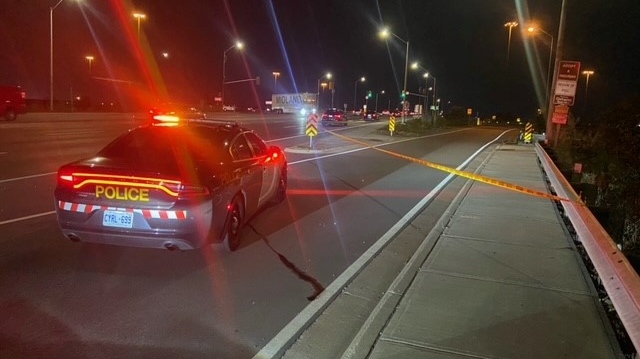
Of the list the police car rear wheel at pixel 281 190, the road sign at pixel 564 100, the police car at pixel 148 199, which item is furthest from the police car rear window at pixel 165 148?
the road sign at pixel 564 100

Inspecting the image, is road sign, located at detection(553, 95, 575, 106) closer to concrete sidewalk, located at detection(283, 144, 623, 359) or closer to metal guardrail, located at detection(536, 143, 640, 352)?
concrete sidewalk, located at detection(283, 144, 623, 359)

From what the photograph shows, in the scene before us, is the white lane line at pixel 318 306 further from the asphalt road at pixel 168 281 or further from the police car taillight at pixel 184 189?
the police car taillight at pixel 184 189

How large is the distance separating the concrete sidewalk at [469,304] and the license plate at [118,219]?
2.34 metres

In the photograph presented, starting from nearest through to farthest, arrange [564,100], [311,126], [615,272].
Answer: [615,272] < [311,126] < [564,100]

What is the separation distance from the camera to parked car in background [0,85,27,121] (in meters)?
29.0

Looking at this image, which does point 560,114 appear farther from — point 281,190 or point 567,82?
point 281,190

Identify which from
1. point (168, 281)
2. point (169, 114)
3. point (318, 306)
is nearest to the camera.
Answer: point (318, 306)

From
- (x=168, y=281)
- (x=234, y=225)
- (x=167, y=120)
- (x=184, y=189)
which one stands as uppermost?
(x=167, y=120)

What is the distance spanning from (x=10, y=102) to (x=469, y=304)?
30.7 meters

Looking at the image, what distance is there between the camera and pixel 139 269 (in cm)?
607

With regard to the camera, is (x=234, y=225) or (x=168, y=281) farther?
(x=234, y=225)

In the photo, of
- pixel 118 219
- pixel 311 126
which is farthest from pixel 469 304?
pixel 311 126

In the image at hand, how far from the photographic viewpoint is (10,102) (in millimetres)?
29359

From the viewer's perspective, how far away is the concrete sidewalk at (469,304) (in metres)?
4.28
